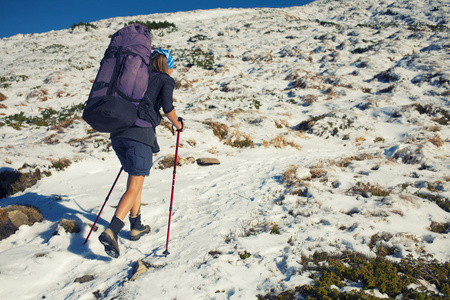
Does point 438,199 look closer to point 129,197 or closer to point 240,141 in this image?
point 129,197

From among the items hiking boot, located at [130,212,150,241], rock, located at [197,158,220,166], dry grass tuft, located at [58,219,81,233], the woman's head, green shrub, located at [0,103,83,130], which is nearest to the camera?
the woman's head

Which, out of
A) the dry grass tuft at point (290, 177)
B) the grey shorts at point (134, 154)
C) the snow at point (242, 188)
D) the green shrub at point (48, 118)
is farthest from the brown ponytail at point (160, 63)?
the green shrub at point (48, 118)

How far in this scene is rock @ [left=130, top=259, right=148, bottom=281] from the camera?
3064mm

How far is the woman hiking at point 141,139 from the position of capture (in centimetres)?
322

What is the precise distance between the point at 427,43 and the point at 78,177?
103 feet

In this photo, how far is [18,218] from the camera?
4.26m

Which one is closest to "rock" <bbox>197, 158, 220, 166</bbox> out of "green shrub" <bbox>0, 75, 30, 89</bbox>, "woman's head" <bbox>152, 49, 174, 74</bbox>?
"woman's head" <bbox>152, 49, 174, 74</bbox>

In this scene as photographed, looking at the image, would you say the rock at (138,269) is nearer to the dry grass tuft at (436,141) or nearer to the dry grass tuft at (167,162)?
the dry grass tuft at (167,162)

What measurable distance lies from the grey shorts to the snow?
1.31 metres

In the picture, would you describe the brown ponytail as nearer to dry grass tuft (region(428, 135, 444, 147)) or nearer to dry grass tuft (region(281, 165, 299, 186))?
dry grass tuft (region(281, 165, 299, 186))

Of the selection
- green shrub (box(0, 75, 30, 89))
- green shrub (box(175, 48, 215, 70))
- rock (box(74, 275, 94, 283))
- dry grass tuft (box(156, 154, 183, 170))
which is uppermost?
green shrub (box(175, 48, 215, 70))

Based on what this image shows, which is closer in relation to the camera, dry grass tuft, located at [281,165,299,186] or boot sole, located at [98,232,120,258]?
boot sole, located at [98,232,120,258]

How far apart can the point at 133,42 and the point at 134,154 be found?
1470mm

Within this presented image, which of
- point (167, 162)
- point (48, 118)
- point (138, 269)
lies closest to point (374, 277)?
point (138, 269)
